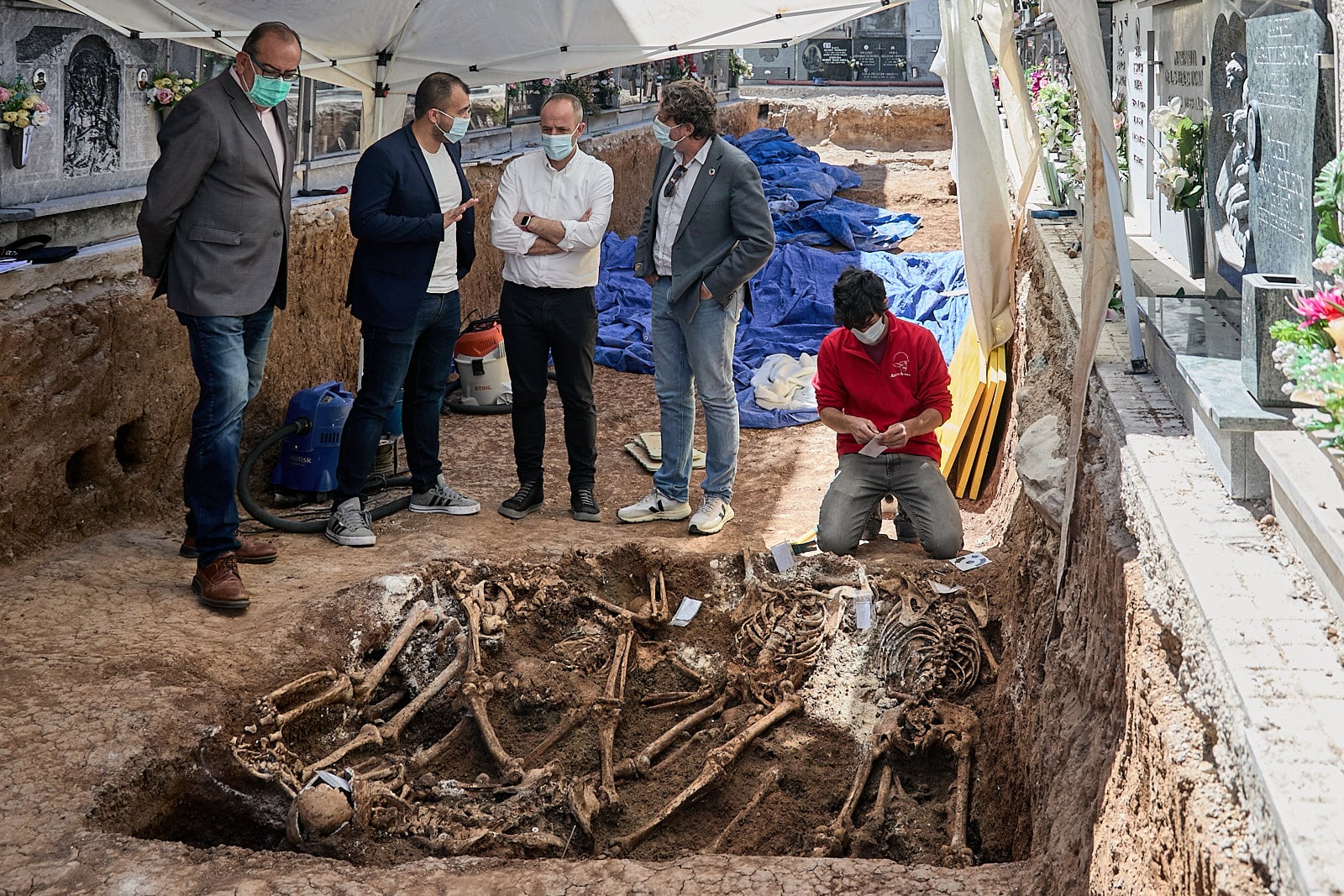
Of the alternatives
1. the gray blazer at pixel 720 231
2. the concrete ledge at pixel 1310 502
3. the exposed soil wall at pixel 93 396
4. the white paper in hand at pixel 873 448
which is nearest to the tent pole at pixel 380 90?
the exposed soil wall at pixel 93 396

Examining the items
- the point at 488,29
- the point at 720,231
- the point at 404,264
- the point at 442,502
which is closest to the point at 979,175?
the point at 720,231

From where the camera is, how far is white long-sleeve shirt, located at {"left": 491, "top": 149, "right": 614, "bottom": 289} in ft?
19.7

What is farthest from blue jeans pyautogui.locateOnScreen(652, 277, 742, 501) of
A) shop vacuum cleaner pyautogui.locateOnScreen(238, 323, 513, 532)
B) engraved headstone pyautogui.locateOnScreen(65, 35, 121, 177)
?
engraved headstone pyautogui.locateOnScreen(65, 35, 121, 177)

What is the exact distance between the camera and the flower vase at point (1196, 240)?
19.3ft

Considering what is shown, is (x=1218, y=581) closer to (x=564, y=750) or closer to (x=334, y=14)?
(x=564, y=750)

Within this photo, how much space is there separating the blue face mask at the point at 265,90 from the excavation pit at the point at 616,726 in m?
2.14

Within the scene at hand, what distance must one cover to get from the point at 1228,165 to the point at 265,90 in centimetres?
399

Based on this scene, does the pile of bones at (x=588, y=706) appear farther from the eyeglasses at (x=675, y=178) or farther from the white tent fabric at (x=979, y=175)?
the white tent fabric at (x=979, y=175)

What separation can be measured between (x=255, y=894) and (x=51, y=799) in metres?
0.85

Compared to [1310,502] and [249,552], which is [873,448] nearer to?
[249,552]

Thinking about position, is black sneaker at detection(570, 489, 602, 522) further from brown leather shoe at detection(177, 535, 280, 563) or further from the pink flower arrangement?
the pink flower arrangement

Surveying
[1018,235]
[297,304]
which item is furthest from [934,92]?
[297,304]

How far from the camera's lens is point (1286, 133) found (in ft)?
13.0

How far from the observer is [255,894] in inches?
129
